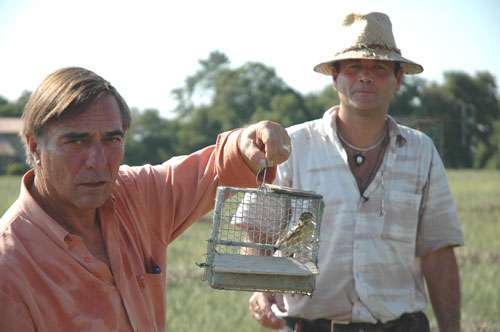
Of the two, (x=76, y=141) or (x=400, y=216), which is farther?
(x=400, y=216)

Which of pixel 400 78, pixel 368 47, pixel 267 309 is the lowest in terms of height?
pixel 267 309

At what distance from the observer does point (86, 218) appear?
260 centimetres

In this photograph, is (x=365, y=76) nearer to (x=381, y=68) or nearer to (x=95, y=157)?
(x=381, y=68)

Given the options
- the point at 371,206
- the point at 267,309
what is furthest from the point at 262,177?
the point at 267,309

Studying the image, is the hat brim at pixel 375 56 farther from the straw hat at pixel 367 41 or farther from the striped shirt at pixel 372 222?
the striped shirt at pixel 372 222

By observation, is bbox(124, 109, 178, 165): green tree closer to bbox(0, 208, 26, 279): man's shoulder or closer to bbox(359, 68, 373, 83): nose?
bbox(359, 68, 373, 83): nose

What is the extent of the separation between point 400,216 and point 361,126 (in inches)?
17.3

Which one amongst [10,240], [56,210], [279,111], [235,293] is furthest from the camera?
[279,111]

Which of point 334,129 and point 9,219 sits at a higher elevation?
point 334,129

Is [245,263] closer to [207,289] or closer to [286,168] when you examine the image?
[286,168]

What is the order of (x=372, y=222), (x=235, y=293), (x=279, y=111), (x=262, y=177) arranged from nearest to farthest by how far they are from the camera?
(x=262, y=177), (x=372, y=222), (x=235, y=293), (x=279, y=111)

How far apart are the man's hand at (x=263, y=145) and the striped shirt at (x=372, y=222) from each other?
2.90 feet

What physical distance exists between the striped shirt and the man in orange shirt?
87cm

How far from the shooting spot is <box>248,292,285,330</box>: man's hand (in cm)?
372
